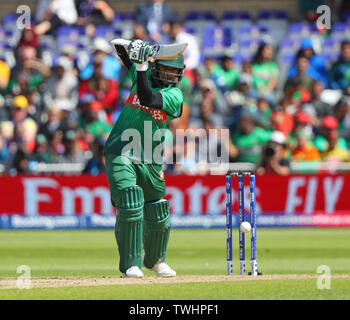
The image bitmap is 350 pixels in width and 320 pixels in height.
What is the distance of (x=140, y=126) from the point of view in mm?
9812

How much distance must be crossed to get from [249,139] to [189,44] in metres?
3.12

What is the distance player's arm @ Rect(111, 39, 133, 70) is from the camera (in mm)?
9766

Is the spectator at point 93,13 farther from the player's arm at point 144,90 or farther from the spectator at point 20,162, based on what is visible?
the player's arm at point 144,90

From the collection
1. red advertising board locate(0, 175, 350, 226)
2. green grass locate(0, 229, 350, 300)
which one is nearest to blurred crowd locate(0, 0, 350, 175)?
red advertising board locate(0, 175, 350, 226)

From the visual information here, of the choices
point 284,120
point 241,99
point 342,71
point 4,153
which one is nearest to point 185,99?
point 241,99

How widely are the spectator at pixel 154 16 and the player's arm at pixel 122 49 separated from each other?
35.0 feet

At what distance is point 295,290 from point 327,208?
9.10 m

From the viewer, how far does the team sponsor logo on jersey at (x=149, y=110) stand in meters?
9.86

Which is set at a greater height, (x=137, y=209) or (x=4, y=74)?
(x=4, y=74)

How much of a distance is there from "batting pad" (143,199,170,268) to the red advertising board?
24.9 feet

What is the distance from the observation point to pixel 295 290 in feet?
29.3

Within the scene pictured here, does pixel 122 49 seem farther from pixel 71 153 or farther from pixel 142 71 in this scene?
pixel 71 153
